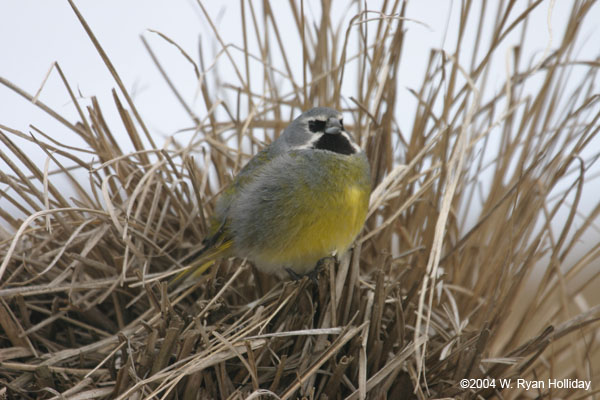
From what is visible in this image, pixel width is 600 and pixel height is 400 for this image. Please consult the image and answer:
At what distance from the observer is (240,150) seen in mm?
2262

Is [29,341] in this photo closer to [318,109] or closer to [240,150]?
[240,150]

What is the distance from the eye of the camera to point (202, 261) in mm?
2002

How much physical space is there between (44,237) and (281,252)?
739 mm

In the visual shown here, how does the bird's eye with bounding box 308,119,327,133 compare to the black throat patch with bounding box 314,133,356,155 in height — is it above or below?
above

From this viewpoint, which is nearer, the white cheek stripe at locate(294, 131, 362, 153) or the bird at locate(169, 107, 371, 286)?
the bird at locate(169, 107, 371, 286)

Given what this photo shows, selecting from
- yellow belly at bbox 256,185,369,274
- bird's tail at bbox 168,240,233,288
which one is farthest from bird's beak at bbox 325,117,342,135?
bird's tail at bbox 168,240,233,288

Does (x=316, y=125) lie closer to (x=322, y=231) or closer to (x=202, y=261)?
(x=322, y=231)

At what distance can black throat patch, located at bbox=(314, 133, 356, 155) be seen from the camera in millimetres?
2127

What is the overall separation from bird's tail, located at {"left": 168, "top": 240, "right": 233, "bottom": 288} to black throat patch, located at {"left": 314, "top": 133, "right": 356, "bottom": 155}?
46cm

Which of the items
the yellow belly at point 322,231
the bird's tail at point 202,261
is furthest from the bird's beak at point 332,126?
the bird's tail at point 202,261

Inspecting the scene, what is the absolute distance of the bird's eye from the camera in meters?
2.08

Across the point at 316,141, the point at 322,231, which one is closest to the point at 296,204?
the point at 322,231

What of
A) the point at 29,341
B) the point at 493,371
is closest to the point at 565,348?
the point at 493,371

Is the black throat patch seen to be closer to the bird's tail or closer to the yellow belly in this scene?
the yellow belly
